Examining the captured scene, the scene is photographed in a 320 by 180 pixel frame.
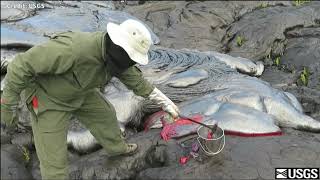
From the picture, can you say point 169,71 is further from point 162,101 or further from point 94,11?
point 94,11

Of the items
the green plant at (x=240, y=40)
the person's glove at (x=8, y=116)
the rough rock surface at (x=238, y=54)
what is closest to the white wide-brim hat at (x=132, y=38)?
the person's glove at (x=8, y=116)

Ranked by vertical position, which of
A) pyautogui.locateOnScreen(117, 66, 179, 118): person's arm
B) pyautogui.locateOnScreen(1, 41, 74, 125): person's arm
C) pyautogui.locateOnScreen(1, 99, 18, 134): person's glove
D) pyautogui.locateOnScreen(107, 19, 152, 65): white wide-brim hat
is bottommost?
pyautogui.locateOnScreen(1, 99, 18, 134): person's glove

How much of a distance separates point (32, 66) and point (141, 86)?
1.09m

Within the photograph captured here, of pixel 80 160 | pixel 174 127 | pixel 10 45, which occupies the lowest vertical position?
pixel 80 160

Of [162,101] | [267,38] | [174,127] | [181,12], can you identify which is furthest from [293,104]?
[181,12]

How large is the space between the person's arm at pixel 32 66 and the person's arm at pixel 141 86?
623mm

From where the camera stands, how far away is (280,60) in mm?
7668

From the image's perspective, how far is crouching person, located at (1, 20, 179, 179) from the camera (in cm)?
370

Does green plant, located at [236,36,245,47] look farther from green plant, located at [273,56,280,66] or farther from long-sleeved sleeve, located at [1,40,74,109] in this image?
long-sleeved sleeve, located at [1,40,74,109]

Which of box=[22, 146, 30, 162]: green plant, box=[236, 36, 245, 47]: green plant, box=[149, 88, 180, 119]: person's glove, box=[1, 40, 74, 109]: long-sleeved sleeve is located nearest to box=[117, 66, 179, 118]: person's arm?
box=[149, 88, 180, 119]: person's glove

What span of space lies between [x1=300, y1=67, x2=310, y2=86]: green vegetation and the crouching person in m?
3.03

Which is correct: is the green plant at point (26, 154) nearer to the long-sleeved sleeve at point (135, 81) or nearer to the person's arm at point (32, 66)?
the person's arm at point (32, 66)

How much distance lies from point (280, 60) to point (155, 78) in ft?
8.79

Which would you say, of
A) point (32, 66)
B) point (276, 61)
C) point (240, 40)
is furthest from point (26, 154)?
point (240, 40)
